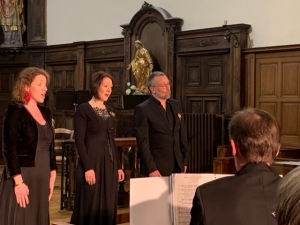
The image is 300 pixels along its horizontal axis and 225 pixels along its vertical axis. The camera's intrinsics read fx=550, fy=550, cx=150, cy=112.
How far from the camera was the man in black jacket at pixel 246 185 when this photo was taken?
5.98 feet

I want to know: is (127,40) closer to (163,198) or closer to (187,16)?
(187,16)

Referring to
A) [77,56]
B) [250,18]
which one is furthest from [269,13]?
[77,56]

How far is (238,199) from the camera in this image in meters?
1.84

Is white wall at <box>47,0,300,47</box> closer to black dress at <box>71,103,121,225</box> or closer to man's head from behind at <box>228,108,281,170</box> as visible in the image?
black dress at <box>71,103,121,225</box>

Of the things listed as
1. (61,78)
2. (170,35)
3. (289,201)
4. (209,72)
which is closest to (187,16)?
(170,35)

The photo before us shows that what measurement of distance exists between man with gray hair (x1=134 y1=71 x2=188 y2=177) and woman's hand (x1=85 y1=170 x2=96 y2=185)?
421mm

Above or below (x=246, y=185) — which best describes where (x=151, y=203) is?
below

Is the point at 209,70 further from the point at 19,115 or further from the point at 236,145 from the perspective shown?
the point at 236,145

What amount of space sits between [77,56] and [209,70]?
12.1 ft

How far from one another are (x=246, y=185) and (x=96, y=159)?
2.66 metres

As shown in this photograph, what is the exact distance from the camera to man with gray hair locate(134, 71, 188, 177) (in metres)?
4.48

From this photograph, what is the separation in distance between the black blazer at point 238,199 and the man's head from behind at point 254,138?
4 centimetres

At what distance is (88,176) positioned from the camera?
4320 millimetres

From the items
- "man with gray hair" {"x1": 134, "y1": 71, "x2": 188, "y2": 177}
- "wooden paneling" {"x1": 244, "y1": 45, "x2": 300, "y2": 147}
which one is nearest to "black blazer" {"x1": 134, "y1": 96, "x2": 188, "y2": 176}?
"man with gray hair" {"x1": 134, "y1": 71, "x2": 188, "y2": 177}
